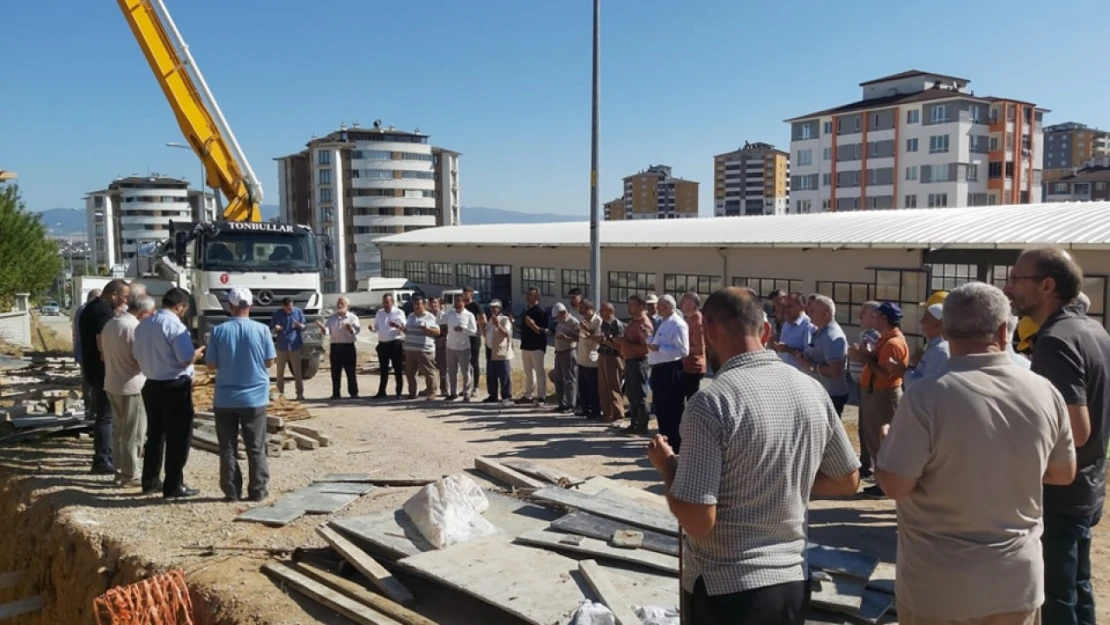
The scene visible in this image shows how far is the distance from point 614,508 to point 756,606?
11.7 feet

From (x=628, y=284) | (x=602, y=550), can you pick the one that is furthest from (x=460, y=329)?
(x=628, y=284)

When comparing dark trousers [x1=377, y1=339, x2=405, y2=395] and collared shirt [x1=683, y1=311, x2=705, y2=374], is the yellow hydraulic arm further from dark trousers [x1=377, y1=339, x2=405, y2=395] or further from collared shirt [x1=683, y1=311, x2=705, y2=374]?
collared shirt [x1=683, y1=311, x2=705, y2=374]

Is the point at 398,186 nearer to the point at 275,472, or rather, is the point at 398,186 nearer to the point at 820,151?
the point at 820,151

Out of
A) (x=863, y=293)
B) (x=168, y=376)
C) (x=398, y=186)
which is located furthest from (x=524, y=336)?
(x=398, y=186)

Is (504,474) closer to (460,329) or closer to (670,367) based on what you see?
(670,367)

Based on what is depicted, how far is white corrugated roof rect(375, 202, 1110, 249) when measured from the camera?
19031 millimetres

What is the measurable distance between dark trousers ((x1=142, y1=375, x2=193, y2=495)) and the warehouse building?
57.2 ft

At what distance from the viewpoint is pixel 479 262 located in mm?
42094

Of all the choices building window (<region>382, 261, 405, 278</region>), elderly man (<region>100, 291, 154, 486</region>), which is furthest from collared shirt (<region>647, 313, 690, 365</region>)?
building window (<region>382, 261, 405, 278</region>)

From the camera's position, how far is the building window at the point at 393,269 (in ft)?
168

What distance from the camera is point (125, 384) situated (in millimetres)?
7965

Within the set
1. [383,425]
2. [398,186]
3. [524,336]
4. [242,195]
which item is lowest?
[383,425]

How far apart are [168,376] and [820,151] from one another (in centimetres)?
8071

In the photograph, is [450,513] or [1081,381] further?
[450,513]
